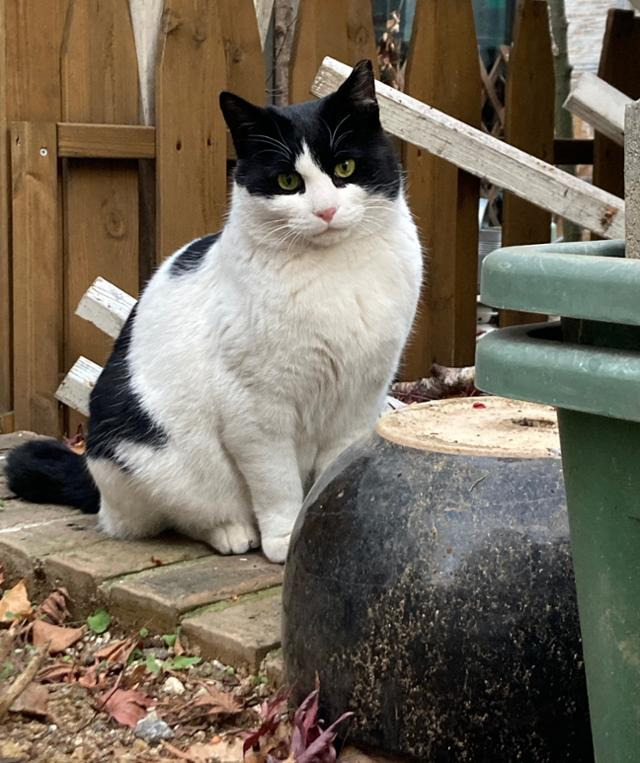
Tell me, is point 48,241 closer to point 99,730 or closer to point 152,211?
point 152,211

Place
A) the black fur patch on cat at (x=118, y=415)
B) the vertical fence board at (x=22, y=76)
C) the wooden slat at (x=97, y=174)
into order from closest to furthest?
1. the black fur patch on cat at (x=118, y=415)
2. the vertical fence board at (x=22, y=76)
3. the wooden slat at (x=97, y=174)

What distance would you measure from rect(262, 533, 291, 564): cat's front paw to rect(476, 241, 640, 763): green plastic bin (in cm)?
178

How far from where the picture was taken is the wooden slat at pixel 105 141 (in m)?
4.20

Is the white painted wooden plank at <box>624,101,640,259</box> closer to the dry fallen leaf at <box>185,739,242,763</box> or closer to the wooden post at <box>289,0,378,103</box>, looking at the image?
the dry fallen leaf at <box>185,739,242,763</box>

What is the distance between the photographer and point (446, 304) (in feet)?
16.1

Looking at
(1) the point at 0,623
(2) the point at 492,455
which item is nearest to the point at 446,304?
(1) the point at 0,623

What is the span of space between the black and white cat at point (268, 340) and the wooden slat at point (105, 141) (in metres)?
0.99

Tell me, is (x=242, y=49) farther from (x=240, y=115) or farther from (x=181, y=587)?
(x=181, y=587)

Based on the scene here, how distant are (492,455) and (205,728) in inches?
33.1

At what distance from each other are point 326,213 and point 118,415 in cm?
88

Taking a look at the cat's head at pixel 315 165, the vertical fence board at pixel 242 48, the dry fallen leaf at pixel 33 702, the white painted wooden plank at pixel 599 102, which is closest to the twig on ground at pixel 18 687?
the dry fallen leaf at pixel 33 702

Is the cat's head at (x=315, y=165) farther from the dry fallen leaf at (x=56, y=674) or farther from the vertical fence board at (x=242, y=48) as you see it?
the vertical fence board at (x=242, y=48)

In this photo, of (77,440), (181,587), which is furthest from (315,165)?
(77,440)

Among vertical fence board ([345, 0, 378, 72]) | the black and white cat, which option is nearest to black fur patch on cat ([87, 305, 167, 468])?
the black and white cat
